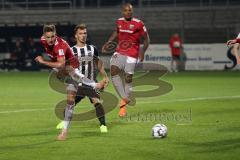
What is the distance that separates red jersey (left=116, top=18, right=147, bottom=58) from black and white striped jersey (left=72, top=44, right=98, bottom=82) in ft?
13.1

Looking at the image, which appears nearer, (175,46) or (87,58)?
(87,58)

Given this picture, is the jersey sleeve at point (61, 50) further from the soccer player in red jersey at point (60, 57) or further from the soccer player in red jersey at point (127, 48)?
→ the soccer player in red jersey at point (127, 48)

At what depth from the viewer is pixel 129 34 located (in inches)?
616

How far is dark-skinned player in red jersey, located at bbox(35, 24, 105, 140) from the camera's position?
10.8 metres

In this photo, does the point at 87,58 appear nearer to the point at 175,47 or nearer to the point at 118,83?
the point at 118,83

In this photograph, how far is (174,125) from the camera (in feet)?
41.3

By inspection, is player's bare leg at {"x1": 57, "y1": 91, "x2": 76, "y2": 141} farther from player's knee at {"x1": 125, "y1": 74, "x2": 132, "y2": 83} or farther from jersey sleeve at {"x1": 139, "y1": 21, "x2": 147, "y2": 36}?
jersey sleeve at {"x1": 139, "y1": 21, "x2": 147, "y2": 36}

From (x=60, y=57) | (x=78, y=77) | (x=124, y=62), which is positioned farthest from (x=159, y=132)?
(x=124, y=62)

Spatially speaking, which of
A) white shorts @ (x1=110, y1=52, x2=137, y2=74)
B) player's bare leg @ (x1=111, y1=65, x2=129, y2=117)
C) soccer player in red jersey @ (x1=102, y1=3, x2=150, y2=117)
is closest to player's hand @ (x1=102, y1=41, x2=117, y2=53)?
soccer player in red jersey @ (x1=102, y1=3, x2=150, y2=117)

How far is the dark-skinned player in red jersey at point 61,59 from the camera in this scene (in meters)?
10.8

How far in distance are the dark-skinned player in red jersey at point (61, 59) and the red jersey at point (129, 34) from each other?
4178 mm

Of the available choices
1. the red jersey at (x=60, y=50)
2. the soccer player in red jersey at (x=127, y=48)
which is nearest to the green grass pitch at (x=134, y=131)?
the soccer player in red jersey at (x=127, y=48)

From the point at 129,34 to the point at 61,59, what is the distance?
16.6 feet

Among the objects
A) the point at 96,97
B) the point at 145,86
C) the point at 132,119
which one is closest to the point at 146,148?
the point at 96,97
